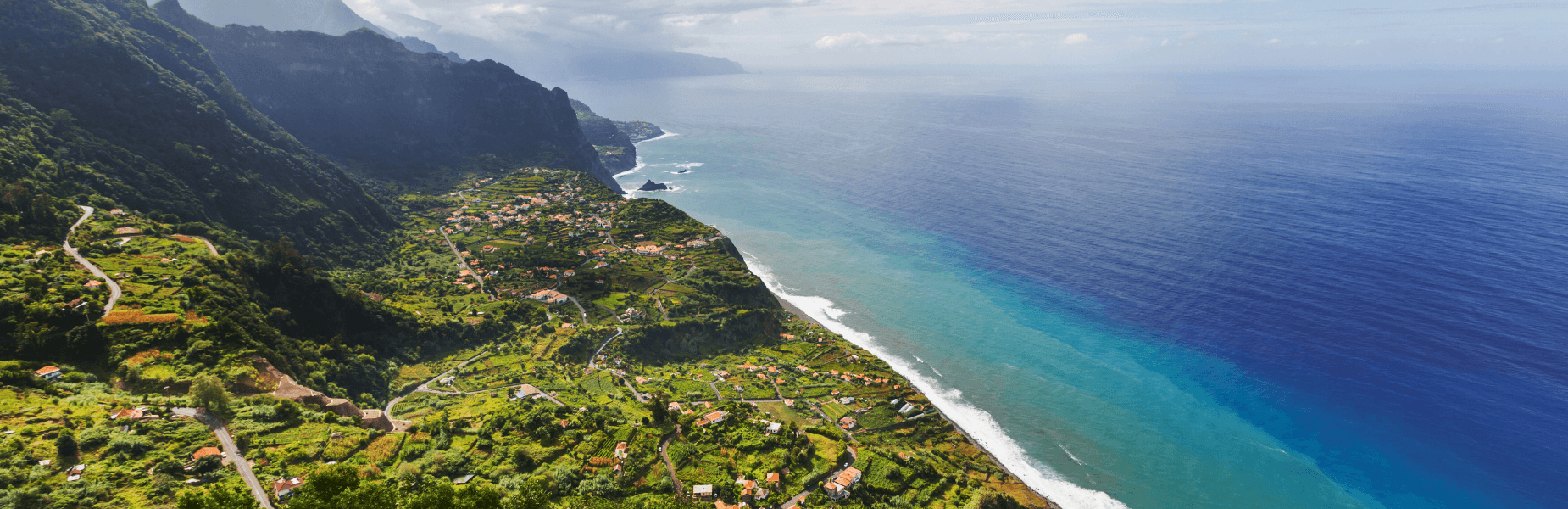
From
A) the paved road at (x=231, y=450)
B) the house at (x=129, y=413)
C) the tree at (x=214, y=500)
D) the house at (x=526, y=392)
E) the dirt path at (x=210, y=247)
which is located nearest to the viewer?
the tree at (x=214, y=500)

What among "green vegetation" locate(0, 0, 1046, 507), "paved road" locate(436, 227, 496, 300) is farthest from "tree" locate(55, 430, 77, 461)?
"paved road" locate(436, 227, 496, 300)

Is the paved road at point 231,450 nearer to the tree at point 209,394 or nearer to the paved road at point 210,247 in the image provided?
the tree at point 209,394

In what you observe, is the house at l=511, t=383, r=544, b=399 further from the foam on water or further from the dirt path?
the foam on water

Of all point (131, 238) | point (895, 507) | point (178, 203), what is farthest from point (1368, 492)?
point (178, 203)

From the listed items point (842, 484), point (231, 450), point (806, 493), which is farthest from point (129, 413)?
point (842, 484)

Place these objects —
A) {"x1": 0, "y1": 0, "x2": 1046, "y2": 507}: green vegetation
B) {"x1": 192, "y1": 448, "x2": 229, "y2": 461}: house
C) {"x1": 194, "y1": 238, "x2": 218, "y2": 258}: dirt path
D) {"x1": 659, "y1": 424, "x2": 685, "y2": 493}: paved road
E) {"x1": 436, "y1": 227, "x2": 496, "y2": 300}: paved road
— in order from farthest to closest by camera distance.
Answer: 1. {"x1": 436, "y1": 227, "x2": 496, "y2": 300}: paved road
2. {"x1": 194, "y1": 238, "x2": 218, "y2": 258}: dirt path
3. {"x1": 659, "y1": 424, "x2": 685, "y2": 493}: paved road
4. {"x1": 0, "y1": 0, "x2": 1046, "y2": 507}: green vegetation
5. {"x1": 192, "y1": 448, "x2": 229, "y2": 461}: house

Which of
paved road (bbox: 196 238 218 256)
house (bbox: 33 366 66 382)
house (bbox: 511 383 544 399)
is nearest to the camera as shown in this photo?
house (bbox: 33 366 66 382)

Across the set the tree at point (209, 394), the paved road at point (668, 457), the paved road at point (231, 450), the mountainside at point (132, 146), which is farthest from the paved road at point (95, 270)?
the paved road at point (668, 457)
